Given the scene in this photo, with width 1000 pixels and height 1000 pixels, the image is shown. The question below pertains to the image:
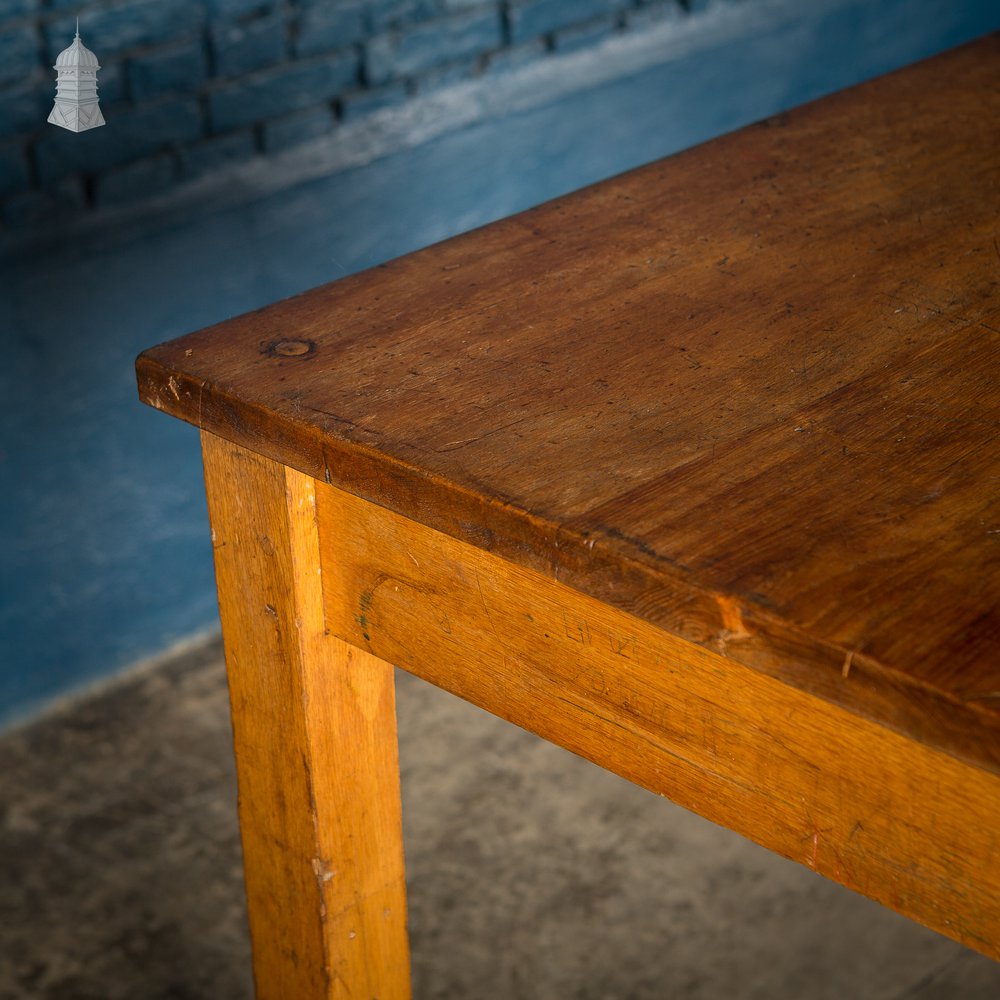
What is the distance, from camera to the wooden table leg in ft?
3.33

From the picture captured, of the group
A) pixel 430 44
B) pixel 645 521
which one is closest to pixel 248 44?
pixel 430 44

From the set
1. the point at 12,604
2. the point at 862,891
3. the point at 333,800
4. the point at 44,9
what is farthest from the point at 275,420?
the point at 12,604

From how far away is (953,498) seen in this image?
807 millimetres

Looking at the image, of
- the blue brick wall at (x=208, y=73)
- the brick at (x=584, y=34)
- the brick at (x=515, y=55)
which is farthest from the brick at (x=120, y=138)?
the brick at (x=584, y=34)

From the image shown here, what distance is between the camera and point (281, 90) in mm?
2150

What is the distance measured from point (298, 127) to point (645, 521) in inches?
61.1

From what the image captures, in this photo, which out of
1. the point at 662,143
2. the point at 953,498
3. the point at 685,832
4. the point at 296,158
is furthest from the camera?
the point at 662,143

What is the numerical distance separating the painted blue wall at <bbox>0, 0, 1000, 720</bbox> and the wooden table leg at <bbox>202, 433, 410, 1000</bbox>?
1.02 meters

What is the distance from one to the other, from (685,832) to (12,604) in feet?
3.32

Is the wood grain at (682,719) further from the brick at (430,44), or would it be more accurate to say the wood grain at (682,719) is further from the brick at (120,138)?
the brick at (430,44)

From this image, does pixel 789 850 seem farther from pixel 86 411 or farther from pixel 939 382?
pixel 86 411

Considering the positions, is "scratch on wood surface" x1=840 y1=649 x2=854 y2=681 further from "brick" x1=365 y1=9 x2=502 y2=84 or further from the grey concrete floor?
"brick" x1=365 y1=9 x2=502 y2=84

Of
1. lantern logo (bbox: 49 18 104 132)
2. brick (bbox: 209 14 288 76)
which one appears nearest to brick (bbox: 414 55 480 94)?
brick (bbox: 209 14 288 76)

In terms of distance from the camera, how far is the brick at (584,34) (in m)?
2.48
